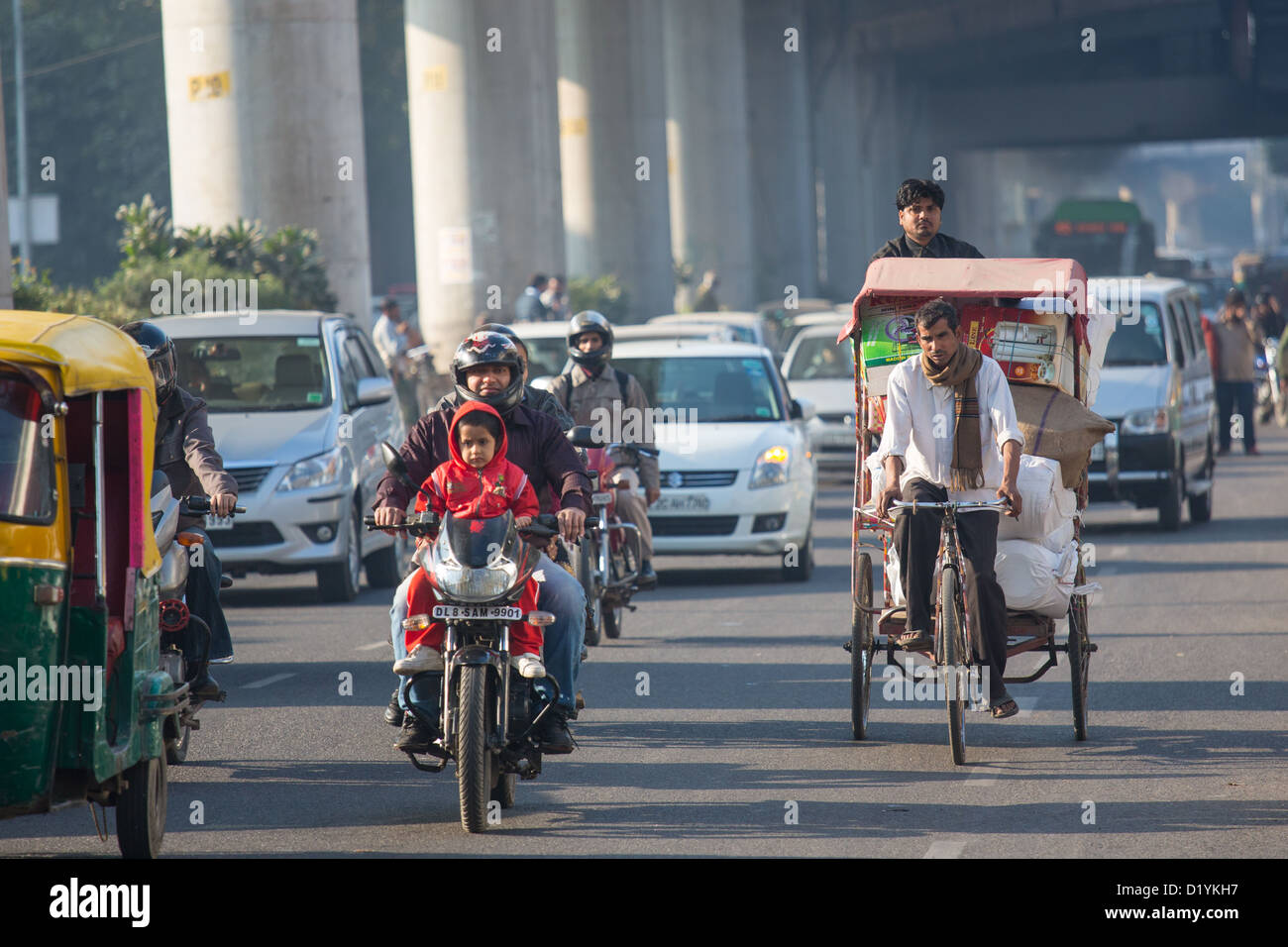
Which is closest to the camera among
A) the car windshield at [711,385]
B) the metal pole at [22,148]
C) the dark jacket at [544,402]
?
the dark jacket at [544,402]

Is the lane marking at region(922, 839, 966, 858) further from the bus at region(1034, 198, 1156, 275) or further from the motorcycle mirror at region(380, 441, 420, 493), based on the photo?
the bus at region(1034, 198, 1156, 275)

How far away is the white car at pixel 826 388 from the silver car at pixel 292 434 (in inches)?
348

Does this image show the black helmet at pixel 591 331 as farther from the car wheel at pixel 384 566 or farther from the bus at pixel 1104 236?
the bus at pixel 1104 236

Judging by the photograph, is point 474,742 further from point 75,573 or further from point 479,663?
point 75,573

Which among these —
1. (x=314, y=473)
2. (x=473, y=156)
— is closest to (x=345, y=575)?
(x=314, y=473)

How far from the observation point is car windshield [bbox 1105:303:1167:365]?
62.4ft

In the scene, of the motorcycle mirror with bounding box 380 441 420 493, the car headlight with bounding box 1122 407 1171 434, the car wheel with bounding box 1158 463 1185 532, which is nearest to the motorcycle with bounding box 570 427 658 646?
the motorcycle mirror with bounding box 380 441 420 493

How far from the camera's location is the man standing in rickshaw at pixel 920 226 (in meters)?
9.83

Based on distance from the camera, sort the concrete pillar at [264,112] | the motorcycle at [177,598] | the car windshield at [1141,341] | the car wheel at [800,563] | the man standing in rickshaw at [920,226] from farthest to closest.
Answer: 1. the concrete pillar at [264,112]
2. the car windshield at [1141,341]
3. the car wheel at [800,563]
4. the man standing in rickshaw at [920,226]
5. the motorcycle at [177,598]

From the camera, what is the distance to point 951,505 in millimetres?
8430

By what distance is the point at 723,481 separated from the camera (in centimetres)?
1537

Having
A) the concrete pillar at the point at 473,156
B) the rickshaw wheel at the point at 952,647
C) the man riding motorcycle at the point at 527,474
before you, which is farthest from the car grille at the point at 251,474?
the concrete pillar at the point at 473,156
